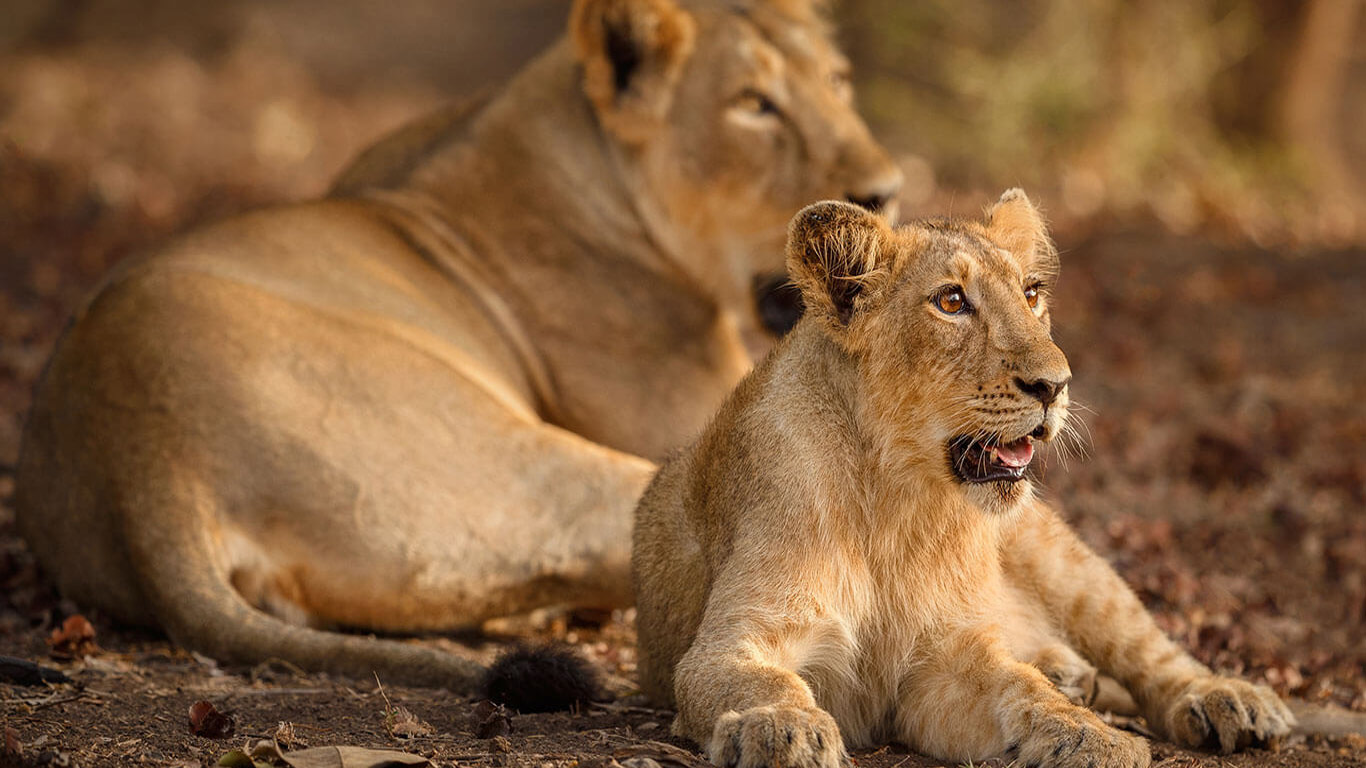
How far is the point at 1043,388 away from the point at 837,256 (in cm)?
66

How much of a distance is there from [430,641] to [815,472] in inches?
77.1

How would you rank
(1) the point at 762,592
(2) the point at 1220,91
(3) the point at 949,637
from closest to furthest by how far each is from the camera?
1. (1) the point at 762,592
2. (3) the point at 949,637
3. (2) the point at 1220,91

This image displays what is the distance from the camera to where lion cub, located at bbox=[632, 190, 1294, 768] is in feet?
12.3

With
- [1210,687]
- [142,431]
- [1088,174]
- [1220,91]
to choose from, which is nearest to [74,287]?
[142,431]

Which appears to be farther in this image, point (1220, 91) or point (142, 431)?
point (1220, 91)

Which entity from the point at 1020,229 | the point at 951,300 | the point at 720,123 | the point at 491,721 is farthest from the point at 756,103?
the point at 491,721

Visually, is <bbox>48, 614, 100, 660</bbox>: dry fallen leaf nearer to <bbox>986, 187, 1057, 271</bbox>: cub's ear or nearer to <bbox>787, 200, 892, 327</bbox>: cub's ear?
<bbox>787, 200, 892, 327</bbox>: cub's ear

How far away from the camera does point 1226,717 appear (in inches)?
165

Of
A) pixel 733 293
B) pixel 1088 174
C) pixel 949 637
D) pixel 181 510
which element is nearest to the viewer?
pixel 949 637

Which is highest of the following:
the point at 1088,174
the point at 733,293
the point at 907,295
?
the point at 1088,174

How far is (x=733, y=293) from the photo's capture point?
6.46 meters

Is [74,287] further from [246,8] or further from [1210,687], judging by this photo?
[246,8]

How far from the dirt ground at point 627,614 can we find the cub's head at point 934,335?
82 centimetres

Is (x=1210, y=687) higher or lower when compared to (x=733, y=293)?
lower
